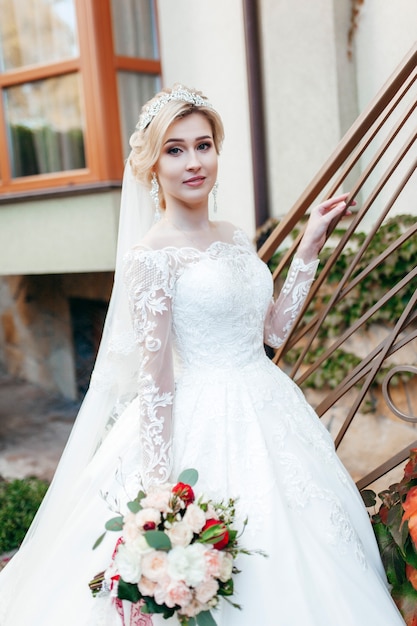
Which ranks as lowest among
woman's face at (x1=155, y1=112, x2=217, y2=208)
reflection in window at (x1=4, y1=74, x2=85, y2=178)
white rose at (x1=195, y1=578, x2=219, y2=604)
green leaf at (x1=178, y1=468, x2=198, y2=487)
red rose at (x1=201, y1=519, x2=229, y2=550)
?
white rose at (x1=195, y1=578, x2=219, y2=604)

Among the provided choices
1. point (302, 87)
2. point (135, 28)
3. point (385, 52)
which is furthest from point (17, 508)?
point (135, 28)

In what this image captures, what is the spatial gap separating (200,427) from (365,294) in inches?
88.1

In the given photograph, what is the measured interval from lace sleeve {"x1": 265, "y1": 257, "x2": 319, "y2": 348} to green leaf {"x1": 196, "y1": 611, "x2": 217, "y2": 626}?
1.07 metres

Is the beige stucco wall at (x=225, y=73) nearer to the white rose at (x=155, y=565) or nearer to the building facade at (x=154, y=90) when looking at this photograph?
the building facade at (x=154, y=90)

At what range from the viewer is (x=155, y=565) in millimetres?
1540

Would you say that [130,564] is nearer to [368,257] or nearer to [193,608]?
[193,608]

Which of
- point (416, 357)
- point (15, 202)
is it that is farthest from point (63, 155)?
point (416, 357)

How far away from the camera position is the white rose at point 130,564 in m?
1.55

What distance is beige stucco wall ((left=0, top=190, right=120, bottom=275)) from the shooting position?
5113mm

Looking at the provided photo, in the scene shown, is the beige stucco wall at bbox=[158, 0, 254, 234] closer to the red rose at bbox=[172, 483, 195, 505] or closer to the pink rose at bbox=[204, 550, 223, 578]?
the red rose at bbox=[172, 483, 195, 505]

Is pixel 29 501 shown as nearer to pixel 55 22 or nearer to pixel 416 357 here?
pixel 416 357

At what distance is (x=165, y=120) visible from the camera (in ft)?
6.82

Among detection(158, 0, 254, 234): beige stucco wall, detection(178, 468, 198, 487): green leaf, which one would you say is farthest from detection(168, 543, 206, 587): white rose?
detection(158, 0, 254, 234): beige stucco wall

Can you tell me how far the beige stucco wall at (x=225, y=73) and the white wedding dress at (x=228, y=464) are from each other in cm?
271
